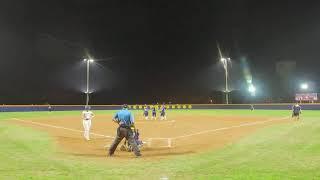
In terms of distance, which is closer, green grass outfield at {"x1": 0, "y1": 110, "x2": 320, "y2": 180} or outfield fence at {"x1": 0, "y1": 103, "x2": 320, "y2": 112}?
green grass outfield at {"x1": 0, "y1": 110, "x2": 320, "y2": 180}

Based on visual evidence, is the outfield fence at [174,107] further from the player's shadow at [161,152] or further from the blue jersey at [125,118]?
the blue jersey at [125,118]

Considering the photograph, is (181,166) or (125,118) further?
(125,118)

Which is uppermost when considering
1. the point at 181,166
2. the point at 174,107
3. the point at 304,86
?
the point at 304,86

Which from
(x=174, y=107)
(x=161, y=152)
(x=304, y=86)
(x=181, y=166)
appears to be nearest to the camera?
(x=181, y=166)

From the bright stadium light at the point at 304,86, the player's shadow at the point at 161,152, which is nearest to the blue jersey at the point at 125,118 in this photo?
the player's shadow at the point at 161,152

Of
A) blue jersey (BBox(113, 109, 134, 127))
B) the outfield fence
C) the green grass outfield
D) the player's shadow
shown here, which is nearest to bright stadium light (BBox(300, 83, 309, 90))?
the outfield fence

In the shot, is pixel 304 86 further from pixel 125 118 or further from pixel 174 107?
pixel 125 118

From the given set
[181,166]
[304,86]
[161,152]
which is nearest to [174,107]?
[304,86]

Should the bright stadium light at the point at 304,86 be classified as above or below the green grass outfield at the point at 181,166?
above

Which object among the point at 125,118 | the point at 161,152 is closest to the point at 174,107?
the point at 161,152

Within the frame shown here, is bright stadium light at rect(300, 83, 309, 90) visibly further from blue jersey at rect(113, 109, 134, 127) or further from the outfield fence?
blue jersey at rect(113, 109, 134, 127)

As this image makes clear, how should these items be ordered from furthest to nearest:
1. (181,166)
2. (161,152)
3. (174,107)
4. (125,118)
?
(174,107) → (161,152) → (125,118) → (181,166)

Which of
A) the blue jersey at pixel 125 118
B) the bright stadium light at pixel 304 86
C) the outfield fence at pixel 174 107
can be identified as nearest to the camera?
the blue jersey at pixel 125 118

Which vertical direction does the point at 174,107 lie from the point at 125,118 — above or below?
above
